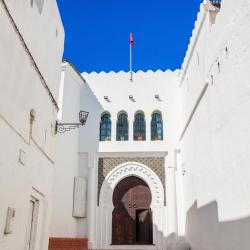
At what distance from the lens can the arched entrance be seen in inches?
313

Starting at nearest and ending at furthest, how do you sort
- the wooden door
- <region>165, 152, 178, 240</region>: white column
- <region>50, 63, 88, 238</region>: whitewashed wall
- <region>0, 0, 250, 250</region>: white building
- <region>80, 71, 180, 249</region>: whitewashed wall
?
<region>0, 0, 250, 250</region>: white building
<region>50, 63, 88, 238</region>: whitewashed wall
<region>165, 152, 178, 240</region>: white column
<region>80, 71, 180, 249</region>: whitewashed wall
the wooden door

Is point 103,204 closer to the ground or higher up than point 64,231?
higher up

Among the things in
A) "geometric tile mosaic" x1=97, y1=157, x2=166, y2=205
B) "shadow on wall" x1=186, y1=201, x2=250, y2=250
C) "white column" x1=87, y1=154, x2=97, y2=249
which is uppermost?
"geometric tile mosaic" x1=97, y1=157, x2=166, y2=205

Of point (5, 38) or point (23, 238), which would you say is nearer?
point (5, 38)

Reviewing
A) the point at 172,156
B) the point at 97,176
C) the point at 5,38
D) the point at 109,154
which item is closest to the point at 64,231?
the point at 97,176

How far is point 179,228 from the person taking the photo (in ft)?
25.4

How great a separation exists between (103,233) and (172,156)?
2.50m

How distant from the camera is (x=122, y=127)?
8.87 m

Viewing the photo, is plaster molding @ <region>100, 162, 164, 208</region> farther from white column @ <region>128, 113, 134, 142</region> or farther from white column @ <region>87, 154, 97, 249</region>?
white column @ <region>128, 113, 134, 142</region>

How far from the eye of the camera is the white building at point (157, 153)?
4.95 metres

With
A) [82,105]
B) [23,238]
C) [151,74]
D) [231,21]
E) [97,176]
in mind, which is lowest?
[23,238]

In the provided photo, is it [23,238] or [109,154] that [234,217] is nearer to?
[23,238]

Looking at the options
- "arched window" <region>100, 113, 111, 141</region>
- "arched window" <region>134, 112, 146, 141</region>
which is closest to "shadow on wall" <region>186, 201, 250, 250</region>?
"arched window" <region>134, 112, 146, 141</region>

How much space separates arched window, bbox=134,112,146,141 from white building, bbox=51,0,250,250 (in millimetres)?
27
